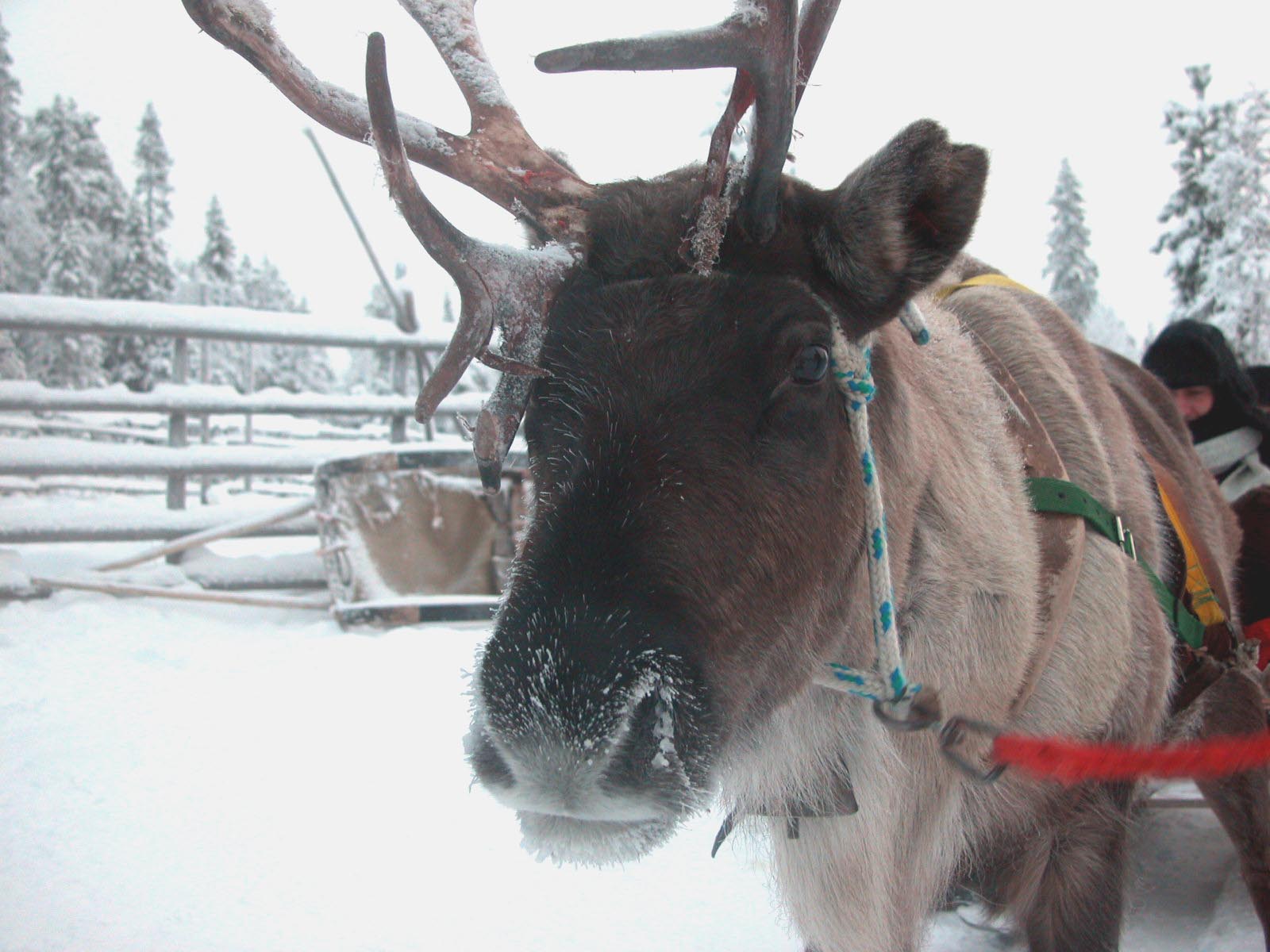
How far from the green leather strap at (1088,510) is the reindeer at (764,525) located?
1.8 inches

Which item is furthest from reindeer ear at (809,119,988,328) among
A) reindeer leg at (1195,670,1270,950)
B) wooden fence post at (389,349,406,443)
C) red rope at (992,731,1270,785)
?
wooden fence post at (389,349,406,443)

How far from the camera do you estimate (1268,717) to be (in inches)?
109

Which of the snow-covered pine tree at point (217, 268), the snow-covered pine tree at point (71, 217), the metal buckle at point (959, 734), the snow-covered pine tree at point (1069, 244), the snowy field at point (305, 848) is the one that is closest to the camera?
the metal buckle at point (959, 734)

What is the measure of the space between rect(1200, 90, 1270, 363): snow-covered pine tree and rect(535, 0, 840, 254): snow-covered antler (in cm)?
2018

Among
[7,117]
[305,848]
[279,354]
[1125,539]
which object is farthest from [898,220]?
[279,354]

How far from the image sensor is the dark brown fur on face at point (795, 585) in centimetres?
139

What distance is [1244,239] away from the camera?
1873cm

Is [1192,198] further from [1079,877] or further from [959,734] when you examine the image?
[959,734]

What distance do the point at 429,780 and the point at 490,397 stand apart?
245cm

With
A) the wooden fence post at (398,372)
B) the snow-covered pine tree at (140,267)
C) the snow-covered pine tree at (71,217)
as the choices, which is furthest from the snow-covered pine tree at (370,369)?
the wooden fence post at (398,372)

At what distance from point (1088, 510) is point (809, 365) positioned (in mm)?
1066

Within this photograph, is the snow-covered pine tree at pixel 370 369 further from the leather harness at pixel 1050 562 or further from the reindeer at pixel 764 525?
the reindeer at pixel 764 525

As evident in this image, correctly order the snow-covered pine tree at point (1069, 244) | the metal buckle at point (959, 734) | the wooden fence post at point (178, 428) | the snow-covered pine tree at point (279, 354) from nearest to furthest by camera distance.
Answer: the metal buckle at point (959, 734)
the wooden fence post at point (178, 428)
the snow-covered pine tree at point (1069, 244)
the snow-covered pine tree at point (279, 354)

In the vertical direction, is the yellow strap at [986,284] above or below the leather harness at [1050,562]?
above
